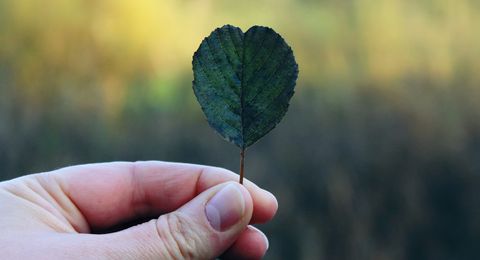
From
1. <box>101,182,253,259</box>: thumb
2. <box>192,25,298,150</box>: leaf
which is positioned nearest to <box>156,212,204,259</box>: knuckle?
<box>101,182,253,259</box>: thumb

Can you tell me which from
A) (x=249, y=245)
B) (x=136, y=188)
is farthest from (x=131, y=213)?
(x=249, y=245)

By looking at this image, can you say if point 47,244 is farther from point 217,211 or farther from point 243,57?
point 243,57

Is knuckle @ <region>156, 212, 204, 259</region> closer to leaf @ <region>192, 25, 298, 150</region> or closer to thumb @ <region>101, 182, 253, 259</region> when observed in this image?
thumb @ <region>101, 182, 253, 259</region>

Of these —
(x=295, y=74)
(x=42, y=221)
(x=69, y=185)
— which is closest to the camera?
(x=295, y=74)

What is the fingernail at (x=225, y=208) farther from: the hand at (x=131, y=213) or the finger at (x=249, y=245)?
the finger at (x=249, y=245)

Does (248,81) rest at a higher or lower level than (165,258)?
higher

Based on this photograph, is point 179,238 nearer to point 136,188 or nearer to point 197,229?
point 197,229

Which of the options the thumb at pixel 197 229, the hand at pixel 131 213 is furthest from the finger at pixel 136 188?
the thumb at pixel 197 229

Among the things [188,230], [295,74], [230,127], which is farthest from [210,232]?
[295,74]
